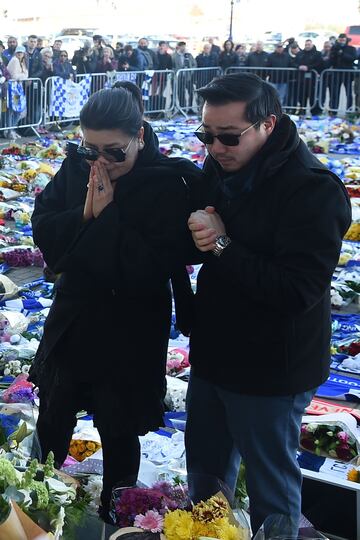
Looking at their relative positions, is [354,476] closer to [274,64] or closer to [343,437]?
[343,437]

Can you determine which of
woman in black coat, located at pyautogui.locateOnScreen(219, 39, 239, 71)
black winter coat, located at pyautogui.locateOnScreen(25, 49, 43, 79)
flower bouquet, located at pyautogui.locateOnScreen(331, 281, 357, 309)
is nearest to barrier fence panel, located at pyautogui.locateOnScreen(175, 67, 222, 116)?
woman in black coat, located at pyautogui.locateOnScreen(219, 39, 239, 71)

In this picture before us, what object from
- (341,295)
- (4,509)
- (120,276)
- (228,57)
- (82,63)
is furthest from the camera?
(228,57)

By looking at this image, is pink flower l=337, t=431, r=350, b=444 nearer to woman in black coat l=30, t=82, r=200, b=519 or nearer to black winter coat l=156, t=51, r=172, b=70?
woman in black coat l=30, t=82, r=200, b=519

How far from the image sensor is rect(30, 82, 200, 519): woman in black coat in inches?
109

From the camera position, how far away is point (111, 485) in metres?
3.09

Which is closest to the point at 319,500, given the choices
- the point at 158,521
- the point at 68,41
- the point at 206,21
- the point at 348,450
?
the point at 348,450

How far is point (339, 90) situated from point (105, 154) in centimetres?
1951

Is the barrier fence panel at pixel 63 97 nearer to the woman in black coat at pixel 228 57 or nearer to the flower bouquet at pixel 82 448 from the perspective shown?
the woman in black coat at pixel 228 57

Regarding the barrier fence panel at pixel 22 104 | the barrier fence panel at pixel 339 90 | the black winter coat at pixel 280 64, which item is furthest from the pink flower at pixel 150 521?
the black winter coat at pixel 280 64

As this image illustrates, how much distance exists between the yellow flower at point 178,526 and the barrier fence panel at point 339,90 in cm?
1982

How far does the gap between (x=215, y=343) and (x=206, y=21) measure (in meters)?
58.5

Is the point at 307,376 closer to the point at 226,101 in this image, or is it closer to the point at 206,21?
the point at 226,101

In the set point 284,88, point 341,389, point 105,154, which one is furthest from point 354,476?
point 284,88

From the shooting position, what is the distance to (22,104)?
16328mm
